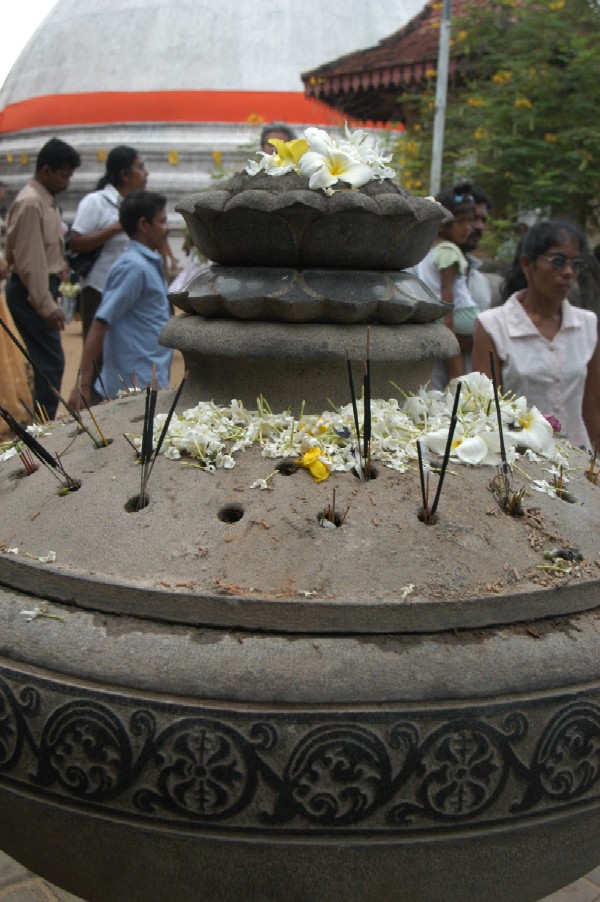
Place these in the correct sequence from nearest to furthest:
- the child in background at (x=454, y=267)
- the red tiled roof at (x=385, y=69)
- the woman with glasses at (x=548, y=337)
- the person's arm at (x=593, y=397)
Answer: the woman with glasses at (x=548, y=337) < the person's arm at (x=593, y=397) < the child in background at (x=454, y=267) < the red tiled roof at (x=385, y=69)

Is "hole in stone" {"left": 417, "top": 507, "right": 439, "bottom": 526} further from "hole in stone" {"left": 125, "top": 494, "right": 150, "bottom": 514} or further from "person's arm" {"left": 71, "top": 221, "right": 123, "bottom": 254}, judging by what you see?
"person's arm" {"left": 71, "top": 221, "right": 123, "bottom": 254}

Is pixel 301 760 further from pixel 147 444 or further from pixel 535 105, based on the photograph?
pixel 535 105

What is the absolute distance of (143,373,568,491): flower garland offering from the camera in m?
1.99

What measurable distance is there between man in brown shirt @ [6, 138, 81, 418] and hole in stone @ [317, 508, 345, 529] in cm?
339

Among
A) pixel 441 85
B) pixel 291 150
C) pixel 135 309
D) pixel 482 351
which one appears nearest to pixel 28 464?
pixel 291 150

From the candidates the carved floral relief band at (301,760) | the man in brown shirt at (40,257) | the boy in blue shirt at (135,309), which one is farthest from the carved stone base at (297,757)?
the man in brown shirt at (40,257)

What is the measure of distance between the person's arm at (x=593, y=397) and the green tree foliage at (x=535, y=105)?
230 inches

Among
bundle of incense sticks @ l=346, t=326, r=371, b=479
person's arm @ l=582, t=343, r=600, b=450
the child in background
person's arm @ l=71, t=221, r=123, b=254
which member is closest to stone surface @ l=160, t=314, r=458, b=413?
bundle of incense sticks @ l=346, t=326, r=371, b=479

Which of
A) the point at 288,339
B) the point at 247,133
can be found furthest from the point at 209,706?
the point at 247,133

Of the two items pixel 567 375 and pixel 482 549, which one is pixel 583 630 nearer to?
pixel 482 549

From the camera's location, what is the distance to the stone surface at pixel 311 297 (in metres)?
2.08

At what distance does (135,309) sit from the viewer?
4238 millimetres

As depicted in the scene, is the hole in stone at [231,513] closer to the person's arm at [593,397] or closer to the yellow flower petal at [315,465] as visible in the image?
the yellow flower petal at [315,465]

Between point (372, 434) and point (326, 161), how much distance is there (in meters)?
0.62
